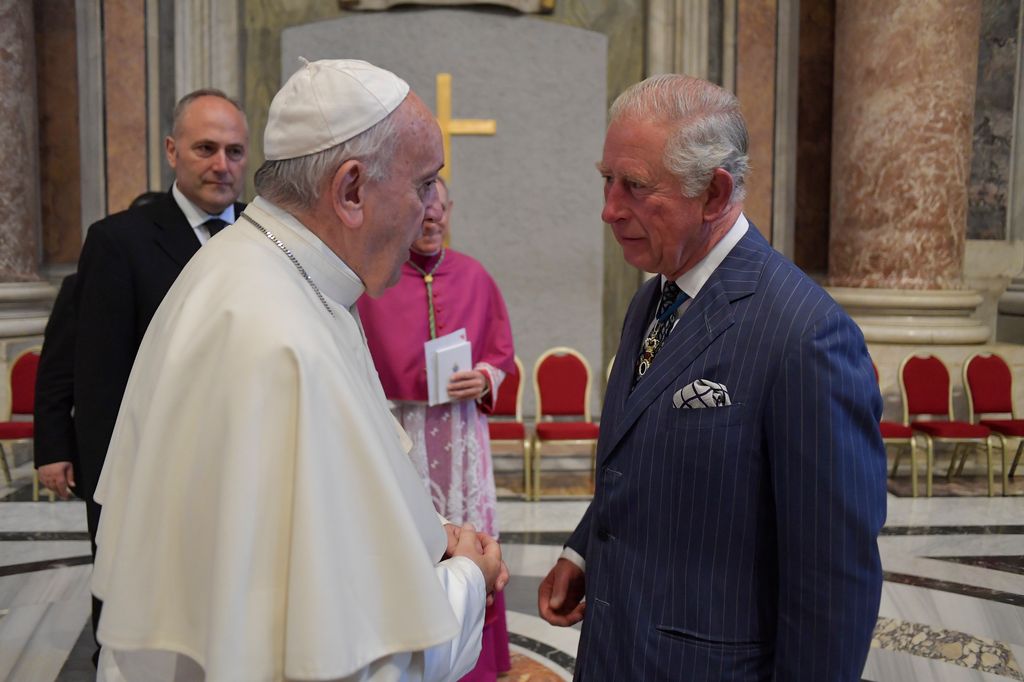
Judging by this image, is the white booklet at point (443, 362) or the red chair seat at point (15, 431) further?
the red chair seat at point (15, 431)

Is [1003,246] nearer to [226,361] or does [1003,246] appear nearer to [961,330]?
[961,330]

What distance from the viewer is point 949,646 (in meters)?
4.31

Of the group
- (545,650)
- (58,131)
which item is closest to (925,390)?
(545,650)

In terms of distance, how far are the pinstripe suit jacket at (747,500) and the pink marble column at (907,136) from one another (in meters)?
6.31

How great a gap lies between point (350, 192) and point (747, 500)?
0.91 meters

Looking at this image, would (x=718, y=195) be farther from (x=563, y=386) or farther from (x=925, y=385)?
(x=925, y=385)

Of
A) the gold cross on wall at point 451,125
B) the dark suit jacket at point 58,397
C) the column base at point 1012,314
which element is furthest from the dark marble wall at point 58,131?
the column base at point 1012,314

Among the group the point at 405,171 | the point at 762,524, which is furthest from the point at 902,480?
the point at 405,171

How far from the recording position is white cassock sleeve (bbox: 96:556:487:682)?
144cm

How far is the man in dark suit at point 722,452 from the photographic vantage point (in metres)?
1.71

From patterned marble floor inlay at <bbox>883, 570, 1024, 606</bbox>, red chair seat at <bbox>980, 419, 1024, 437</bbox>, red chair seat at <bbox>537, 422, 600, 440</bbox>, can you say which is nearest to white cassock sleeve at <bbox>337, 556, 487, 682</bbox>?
patterned marble floor inlay at <bbox>883, 570, 1024, 606</bbox>

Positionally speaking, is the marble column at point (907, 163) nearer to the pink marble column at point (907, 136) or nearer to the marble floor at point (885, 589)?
the pink marble column at point (907, 136)

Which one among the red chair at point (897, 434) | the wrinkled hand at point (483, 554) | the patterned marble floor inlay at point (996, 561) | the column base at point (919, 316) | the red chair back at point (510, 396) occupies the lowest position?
the patterned marble floor inlay at point (996, 561)

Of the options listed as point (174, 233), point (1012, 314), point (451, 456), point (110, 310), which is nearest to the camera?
point (110, 310)
